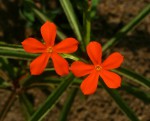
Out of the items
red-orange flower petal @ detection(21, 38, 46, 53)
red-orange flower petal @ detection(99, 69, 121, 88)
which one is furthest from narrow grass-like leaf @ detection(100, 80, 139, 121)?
red-orange flower petal @ detection(21, 38, 46, 53)

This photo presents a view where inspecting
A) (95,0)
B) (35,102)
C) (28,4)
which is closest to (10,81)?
(35,102)

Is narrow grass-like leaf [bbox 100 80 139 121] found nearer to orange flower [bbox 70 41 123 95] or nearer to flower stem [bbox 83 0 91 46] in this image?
flower stem [bbox 83 0 91 46]

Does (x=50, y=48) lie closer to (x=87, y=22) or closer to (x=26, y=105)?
(x=87, y=22)

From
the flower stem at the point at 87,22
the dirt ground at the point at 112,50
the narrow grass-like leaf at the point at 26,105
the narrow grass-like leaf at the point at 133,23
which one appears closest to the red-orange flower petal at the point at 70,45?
the flower stem at the point at 87,22

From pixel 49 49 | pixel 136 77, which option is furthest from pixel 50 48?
pixel 136 77

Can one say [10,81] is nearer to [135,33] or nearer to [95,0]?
[95,0]
